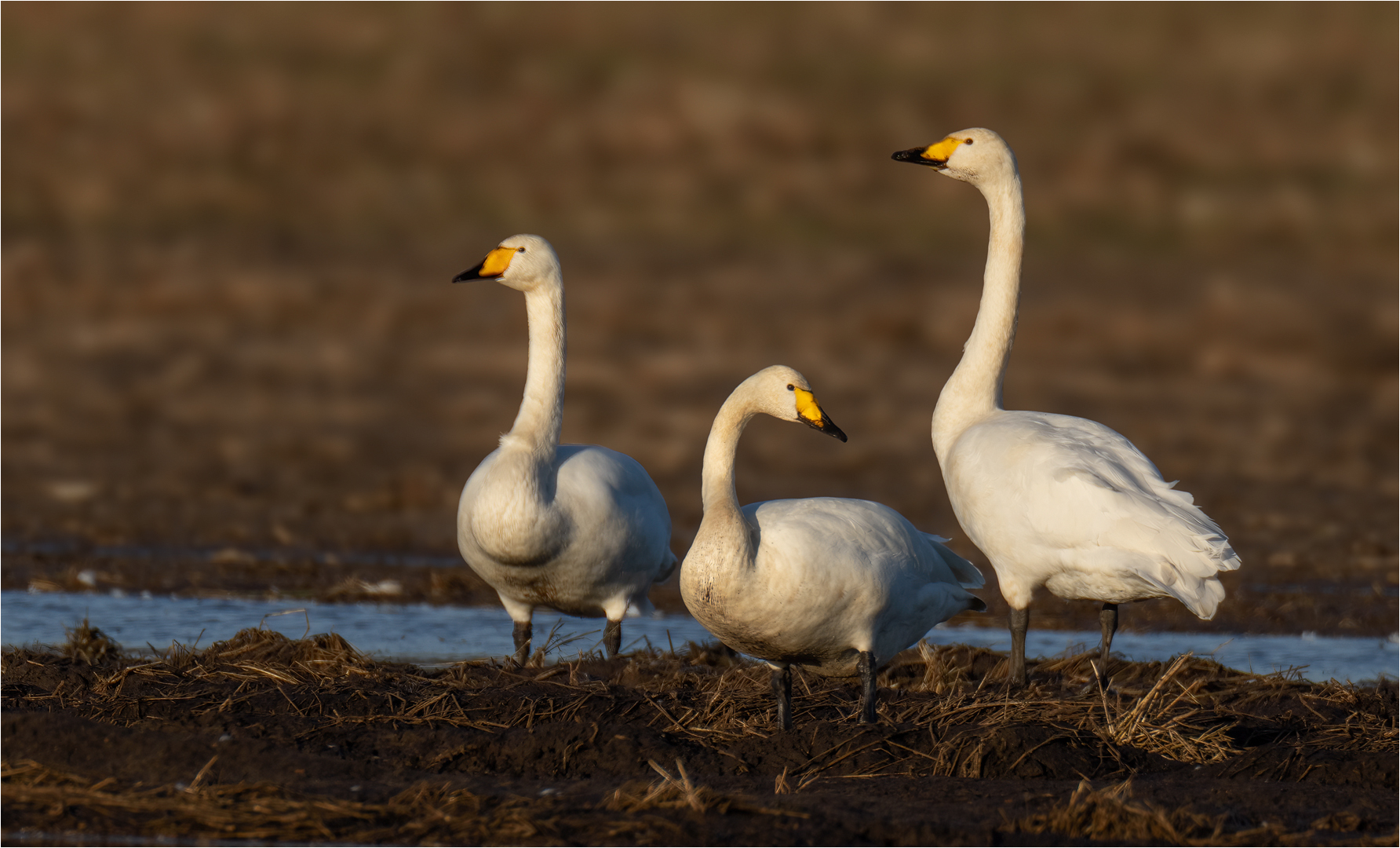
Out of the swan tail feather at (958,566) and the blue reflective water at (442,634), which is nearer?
the swan tail feather at (958,566)

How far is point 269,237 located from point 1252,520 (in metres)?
13.2

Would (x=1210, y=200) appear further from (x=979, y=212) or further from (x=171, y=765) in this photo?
(x=171, y=765)

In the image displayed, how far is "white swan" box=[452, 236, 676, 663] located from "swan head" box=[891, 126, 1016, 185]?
1.86 meters

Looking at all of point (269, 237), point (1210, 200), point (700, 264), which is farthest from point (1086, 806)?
point (1210, 200)

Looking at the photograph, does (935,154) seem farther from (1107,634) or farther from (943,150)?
(1107,634)

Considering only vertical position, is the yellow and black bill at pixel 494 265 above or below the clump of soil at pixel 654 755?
above

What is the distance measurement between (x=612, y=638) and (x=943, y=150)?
264 cm

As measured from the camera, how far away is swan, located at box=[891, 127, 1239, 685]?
6859 millimetres

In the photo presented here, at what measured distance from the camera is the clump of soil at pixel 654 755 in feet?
17.0

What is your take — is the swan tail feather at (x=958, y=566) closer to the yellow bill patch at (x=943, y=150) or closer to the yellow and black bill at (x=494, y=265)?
the yellow bill patch at (x=943, y=150)

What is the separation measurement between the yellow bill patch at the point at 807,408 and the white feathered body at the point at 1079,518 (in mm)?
929

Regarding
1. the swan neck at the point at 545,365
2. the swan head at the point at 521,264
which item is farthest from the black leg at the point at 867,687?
the swan head at the point at 521,264

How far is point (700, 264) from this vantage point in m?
21.5

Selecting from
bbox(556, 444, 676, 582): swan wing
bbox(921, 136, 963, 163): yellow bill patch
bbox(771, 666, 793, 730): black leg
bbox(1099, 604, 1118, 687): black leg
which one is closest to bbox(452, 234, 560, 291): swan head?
bbox(556, 444, 676, 582): swan wing
